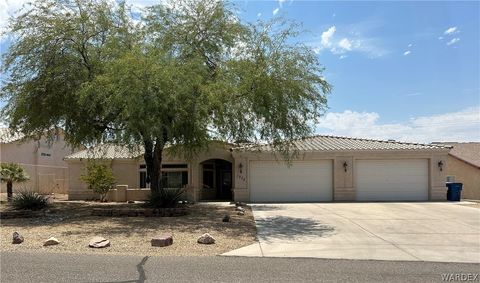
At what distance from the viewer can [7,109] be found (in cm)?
1877

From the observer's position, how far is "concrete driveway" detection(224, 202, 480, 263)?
11.5 meters

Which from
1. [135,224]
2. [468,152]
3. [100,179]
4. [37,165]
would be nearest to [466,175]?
[468,152]

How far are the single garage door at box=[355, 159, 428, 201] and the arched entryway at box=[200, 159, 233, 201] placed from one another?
26.1ft

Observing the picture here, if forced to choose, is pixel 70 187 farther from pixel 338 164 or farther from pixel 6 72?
pixel 338 164

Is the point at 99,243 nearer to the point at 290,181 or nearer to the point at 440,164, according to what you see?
the point at 290,181

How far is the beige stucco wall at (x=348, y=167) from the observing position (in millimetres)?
27438

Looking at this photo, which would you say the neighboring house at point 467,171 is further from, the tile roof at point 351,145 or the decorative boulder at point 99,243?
the decorative boulder at point 99,243

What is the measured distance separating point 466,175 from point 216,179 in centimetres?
2048

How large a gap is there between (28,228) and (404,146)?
20.8 metres

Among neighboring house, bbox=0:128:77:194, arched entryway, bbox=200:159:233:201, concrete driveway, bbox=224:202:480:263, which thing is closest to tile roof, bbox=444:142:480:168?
concrete driveway, bbox=224:202:480:263

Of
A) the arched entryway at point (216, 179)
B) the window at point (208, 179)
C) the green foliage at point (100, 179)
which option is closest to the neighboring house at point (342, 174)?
the green foliage at point (100, 179)

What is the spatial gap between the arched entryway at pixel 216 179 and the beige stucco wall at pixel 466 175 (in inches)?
754

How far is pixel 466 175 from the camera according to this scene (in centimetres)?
3888

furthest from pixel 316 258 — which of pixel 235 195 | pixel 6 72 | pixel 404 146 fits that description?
pixel 404 146
